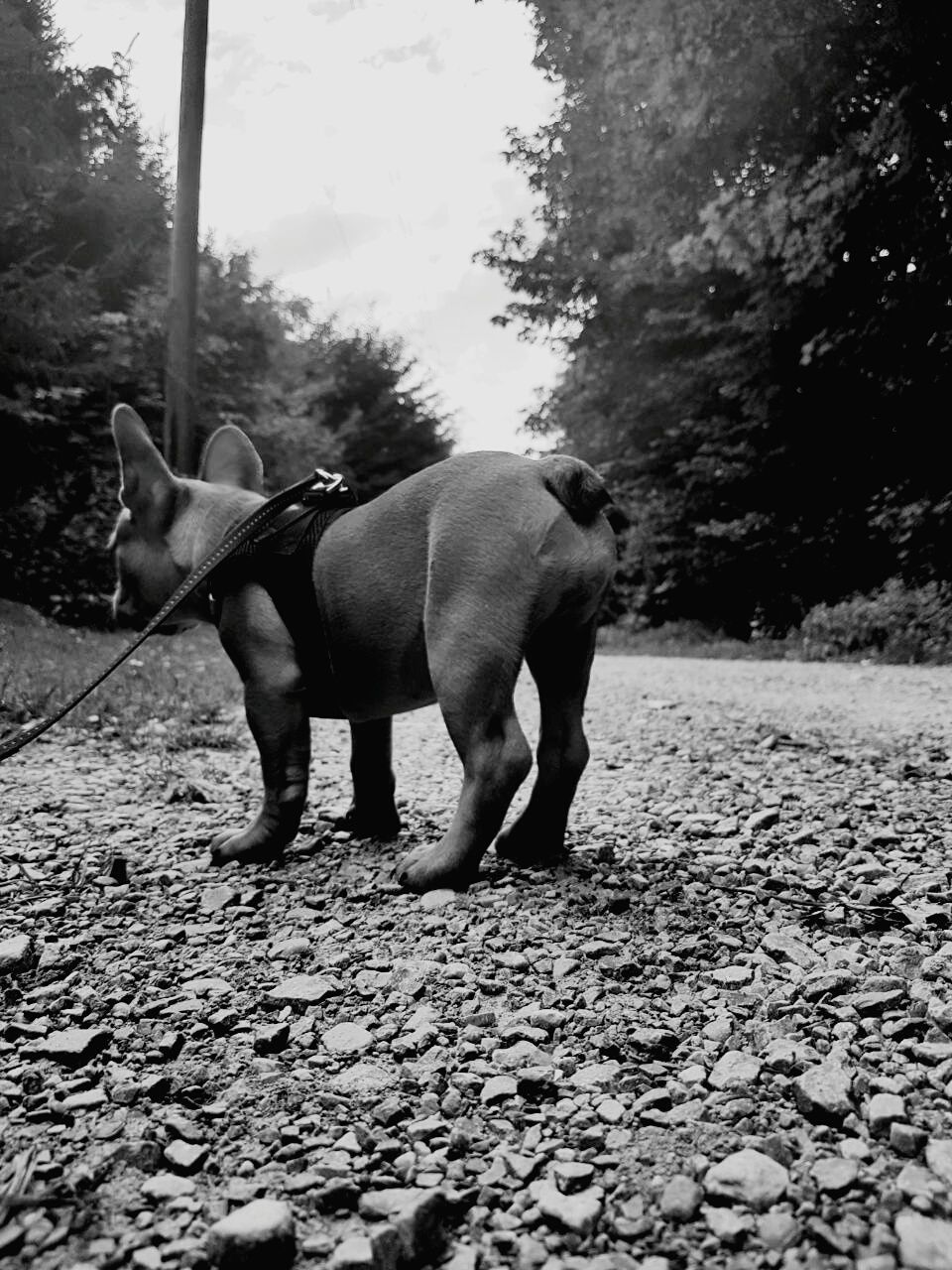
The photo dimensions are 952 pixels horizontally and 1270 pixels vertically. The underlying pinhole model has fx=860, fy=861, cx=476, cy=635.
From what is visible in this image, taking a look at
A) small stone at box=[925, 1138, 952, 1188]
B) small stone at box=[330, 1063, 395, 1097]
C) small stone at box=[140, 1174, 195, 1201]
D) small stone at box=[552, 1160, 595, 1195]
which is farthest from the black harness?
small stone at box=[925, 1138, 952, 1188]

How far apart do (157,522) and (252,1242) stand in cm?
266

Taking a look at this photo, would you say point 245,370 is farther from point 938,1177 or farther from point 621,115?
point 938,1177

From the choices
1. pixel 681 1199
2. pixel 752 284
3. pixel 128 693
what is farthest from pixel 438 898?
pixel 752 284

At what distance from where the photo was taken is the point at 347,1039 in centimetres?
170

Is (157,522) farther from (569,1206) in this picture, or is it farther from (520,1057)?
(569,1206)

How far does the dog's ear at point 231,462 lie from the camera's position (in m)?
3.54

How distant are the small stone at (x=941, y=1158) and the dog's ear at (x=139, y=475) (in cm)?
300

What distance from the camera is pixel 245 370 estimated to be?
61.3 feet

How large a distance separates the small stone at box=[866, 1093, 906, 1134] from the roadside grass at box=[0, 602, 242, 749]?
434 cm

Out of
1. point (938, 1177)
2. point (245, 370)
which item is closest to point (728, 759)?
point (938, 1177)

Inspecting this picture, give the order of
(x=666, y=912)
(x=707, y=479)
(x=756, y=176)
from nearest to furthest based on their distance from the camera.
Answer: (x=666, y=912), (x=756, y=176), (x=707, y=479)

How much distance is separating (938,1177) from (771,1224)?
27 centimetres

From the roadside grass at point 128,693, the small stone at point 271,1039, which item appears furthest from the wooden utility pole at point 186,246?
the small stone at point 271,1039

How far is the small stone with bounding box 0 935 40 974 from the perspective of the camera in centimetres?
202
